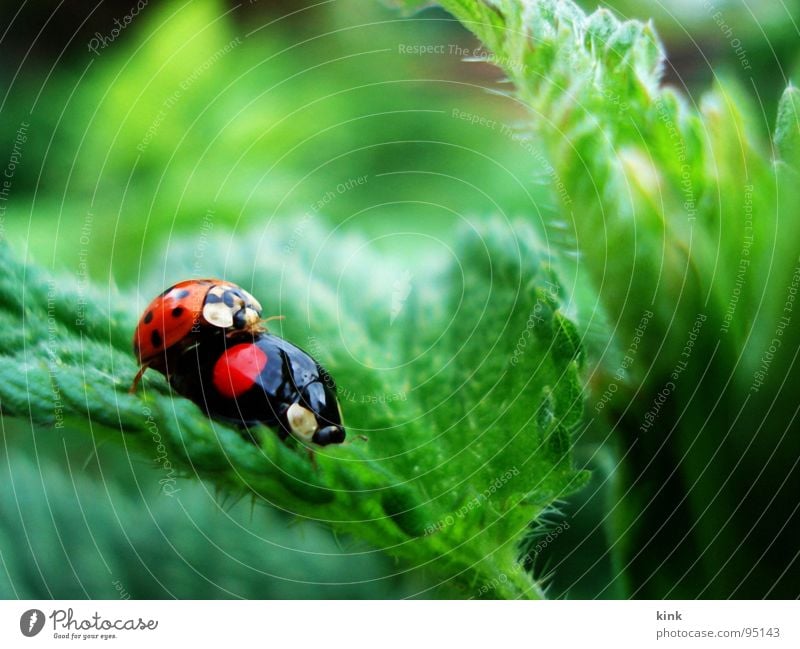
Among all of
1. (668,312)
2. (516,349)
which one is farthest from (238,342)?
(668,312)

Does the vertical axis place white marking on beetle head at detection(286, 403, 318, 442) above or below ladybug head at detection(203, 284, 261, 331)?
below

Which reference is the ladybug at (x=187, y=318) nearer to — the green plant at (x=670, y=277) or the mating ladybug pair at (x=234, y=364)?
the mating ladybug pair at (x=234, y=364)

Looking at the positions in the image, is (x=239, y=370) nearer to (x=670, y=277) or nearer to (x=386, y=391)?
(x=386, y=391)

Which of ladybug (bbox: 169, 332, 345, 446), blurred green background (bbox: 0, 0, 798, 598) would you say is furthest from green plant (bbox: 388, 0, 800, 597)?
ladybug (bbox: 169, 332, 345, 446)

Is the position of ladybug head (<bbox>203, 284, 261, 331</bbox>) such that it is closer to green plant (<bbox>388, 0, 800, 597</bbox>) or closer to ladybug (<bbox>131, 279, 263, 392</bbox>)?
ladybug (<bbox>131, 279, 263, 392</bbox>)

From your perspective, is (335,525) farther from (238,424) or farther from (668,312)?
(668,312)
